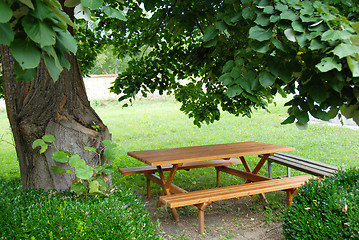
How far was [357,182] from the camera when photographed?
3.17m

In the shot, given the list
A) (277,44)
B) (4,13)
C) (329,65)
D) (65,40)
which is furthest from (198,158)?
(4,13)

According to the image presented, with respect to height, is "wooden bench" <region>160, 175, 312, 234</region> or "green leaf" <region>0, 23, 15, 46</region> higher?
"green leaf" <region>0, 23, 15, 46</region>

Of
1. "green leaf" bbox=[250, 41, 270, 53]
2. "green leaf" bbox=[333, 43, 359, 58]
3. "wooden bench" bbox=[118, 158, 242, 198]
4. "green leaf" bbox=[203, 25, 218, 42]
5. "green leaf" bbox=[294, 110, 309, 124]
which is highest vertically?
"green leaf" bbox=[203, 25, 218, 42]

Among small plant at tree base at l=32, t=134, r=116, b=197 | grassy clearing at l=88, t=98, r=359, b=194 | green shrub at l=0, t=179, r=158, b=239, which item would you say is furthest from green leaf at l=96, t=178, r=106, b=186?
grassy clearing at l=88, t=98, r=359, b=194

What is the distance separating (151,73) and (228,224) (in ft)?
8.57

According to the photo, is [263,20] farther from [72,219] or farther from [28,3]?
[72,219]

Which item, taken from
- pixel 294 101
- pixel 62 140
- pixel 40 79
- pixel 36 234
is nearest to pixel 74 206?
pixel 36 234

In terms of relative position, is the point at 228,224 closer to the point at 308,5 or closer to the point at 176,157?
the point at 176,157

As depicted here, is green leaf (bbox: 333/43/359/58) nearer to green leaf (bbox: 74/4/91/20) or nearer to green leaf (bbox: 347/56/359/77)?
green leaf (bbox: 347/56/359/77)

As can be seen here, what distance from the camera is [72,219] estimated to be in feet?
7.49

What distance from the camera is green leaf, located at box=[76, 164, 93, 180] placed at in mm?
2471

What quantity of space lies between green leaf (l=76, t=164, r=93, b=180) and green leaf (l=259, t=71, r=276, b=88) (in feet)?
4.62

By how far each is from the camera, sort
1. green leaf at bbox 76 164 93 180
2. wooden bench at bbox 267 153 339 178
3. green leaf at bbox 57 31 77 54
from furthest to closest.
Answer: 1. wooden bench at bbox 267 153 339 178
2. green leaf at bbox 76 164 93 180
3. green leaf at bbox 57 31 77 54

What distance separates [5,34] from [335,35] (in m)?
1.68
